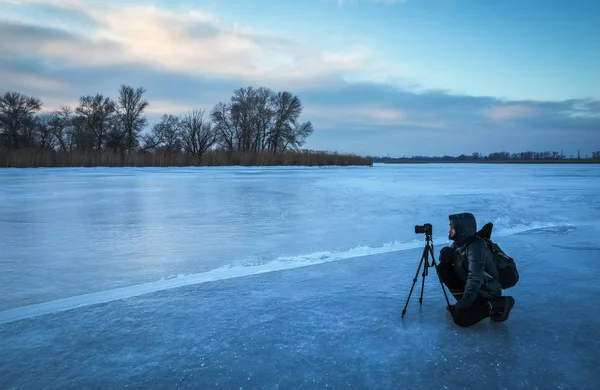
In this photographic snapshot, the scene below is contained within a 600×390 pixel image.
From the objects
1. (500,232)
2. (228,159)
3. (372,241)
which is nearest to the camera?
(372,241)

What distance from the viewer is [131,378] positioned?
212cm

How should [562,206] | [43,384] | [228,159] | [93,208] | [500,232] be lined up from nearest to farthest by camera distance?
[43,384], [500,232], [93,208], [562,206], [228,159]

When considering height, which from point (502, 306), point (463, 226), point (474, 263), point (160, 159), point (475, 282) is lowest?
point (502, 306)

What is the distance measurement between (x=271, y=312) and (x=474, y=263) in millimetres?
1479

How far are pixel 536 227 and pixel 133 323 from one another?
650 centimetres

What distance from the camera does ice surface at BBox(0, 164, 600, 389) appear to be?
2.20 m

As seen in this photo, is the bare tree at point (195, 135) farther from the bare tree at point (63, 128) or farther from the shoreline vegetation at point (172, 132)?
the bare tree at point (63, 128)

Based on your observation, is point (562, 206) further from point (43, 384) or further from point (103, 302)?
point (43, 384)

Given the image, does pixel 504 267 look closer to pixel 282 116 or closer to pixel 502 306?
pixel 502 306

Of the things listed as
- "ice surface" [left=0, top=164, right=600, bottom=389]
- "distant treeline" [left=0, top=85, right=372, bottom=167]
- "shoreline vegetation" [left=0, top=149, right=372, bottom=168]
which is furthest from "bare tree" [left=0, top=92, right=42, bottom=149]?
"ice surface" [left=0, top=164, right=600, bottom=389]

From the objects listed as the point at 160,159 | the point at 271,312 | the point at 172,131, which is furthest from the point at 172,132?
the point at 271,312

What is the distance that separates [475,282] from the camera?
2830 millimetres

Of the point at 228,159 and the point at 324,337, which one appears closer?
the point at 324,337

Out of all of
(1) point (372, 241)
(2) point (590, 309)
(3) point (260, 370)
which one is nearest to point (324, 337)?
(3) point (260, 370)
